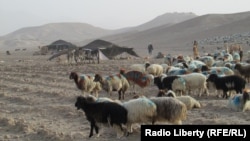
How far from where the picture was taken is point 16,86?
17844 mm

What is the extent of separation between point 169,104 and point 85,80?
5.72 metres

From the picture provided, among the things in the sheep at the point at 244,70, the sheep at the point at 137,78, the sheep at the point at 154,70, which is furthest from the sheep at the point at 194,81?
the sheep at the point at 154,70

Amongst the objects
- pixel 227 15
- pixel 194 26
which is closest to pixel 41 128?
pixel 194 26

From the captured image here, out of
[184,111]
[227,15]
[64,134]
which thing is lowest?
[64,134]

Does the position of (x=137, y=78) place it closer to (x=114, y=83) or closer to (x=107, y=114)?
(x=114, y=83)

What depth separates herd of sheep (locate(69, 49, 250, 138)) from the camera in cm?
876

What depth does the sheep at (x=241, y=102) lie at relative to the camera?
436 inches

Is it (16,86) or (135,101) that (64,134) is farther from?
(16,86)

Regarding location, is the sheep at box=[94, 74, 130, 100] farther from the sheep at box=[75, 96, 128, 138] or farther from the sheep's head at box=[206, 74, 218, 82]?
the sheep at box=[75, 96, 128, 138]

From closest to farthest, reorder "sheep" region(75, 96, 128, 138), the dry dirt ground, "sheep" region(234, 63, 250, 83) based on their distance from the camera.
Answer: "sheep" region(75, 96, 128, 138)
the dry dirt ground
"sheep" region(234, 63, 250, 83)

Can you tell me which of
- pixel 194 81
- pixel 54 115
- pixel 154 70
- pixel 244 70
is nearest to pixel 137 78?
pixel 194 81

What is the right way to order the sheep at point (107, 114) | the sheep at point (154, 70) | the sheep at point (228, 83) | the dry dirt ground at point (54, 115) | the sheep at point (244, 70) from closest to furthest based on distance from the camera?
the sheep at point (107, 114), the dry dirt ground at point (54, 115), the sheep at point (228, 83), the sheep at point (244, 70), the sheep at point (154, 70)

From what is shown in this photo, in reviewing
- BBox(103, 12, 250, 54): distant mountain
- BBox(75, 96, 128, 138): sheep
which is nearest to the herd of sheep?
BBox(75, 96, 128, 138): sheep

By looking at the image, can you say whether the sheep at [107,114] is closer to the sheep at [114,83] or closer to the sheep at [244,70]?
the sheep at [114,83]
